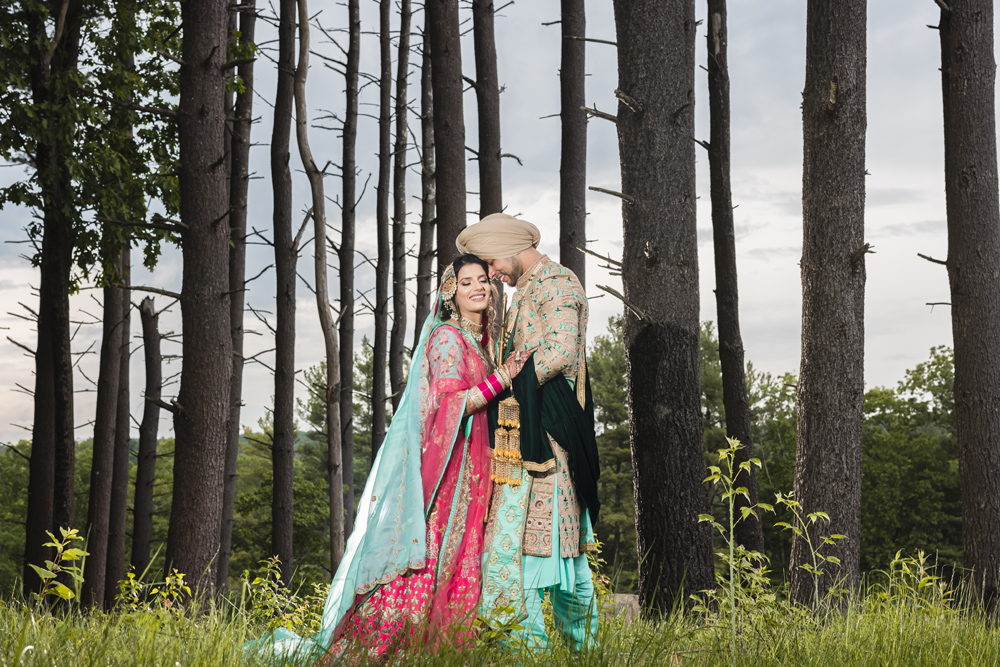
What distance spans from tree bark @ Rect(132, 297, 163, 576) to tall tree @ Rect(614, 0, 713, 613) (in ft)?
40.7

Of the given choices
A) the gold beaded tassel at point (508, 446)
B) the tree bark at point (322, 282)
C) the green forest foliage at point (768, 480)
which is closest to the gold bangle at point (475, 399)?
the gold beaded tassel at point (508, 446)

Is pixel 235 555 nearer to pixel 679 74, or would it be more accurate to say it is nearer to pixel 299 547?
pixel 299 547

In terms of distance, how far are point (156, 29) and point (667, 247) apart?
32.8 feet

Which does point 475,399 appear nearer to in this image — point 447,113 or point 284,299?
point 447,113

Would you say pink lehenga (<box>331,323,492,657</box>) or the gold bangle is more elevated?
the gold bangle

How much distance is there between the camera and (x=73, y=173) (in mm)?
11211

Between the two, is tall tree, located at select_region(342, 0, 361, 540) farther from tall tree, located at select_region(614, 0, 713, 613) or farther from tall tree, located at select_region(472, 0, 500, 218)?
tall tree, located at select_region(614, 0, 713, 613)

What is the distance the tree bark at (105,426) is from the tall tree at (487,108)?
7631 millimetres

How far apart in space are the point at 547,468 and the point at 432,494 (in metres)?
Result: 0.61

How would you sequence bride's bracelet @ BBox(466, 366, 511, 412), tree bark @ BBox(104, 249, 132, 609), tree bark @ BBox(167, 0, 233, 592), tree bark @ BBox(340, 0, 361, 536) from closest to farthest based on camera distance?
→ bride's bracelet @ BBox(466, 366, 511, 412) → tree bark @ BBox(167, 0, 233, 592) → tree bark @ BBox(104, 249, 132, 609) → tree bark @ BBox(340, 0, 361, 536)

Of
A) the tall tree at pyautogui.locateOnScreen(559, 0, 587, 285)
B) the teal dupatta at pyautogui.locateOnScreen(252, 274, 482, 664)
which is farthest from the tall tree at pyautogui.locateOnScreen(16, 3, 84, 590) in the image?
the teal dupatta at pyautogui.locateOnScreen(252, 274, 482, 664)

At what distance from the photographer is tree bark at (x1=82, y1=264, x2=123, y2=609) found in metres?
14.4

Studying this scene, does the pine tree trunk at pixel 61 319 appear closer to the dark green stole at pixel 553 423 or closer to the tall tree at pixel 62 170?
the tall tree at pixel 62 170

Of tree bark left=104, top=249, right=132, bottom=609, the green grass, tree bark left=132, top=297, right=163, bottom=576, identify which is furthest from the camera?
tree bark left=132, top=297, right=163, bottom=576
